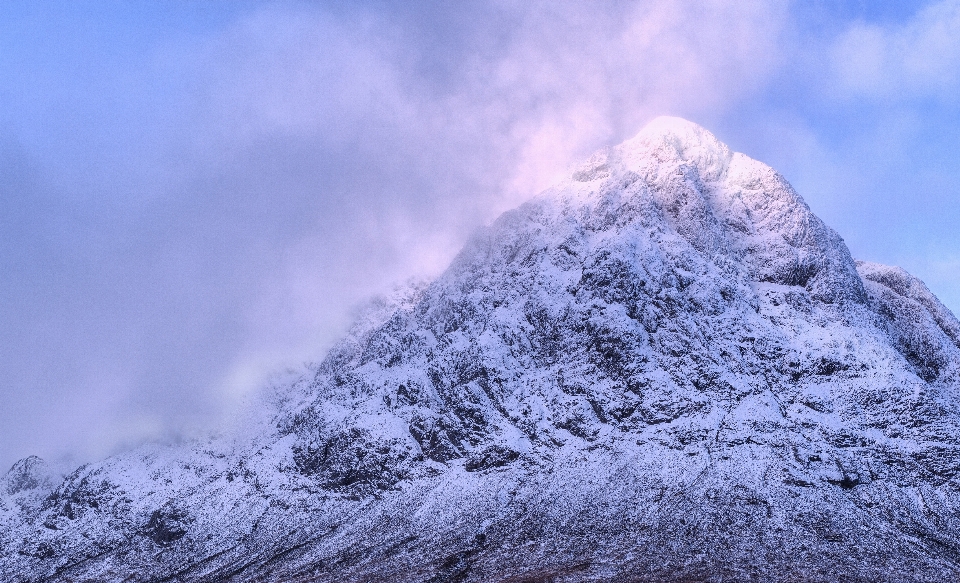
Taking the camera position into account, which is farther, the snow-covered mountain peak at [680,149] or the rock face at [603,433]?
the snow-covered mountain peak at [680,149]

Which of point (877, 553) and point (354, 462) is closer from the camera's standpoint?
point (877, 553)

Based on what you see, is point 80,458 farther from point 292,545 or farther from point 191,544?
point 292,545

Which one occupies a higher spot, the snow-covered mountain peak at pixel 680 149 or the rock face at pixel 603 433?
the snow-covered mountain peak at pixel 680 149

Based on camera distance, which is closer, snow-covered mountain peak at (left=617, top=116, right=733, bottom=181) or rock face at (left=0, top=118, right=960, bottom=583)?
rock face at (left=0, top=118, right=960, bottom=583)

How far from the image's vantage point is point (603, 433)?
126 metres

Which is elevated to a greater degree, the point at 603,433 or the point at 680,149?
the point at 680,149

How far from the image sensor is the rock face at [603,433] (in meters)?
98.4

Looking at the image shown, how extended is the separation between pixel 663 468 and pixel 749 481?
1429cm

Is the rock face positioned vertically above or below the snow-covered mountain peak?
below

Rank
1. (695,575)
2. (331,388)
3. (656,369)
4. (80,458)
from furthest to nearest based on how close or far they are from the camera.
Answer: (80,458)
(331,388)
(656,369)
(695,575)

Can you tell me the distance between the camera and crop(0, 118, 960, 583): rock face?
98375 mm

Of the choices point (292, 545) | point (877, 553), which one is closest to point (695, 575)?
point (877, 553)

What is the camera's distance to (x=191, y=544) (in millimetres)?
122188

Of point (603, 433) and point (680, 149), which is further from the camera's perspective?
point (680, 149)
